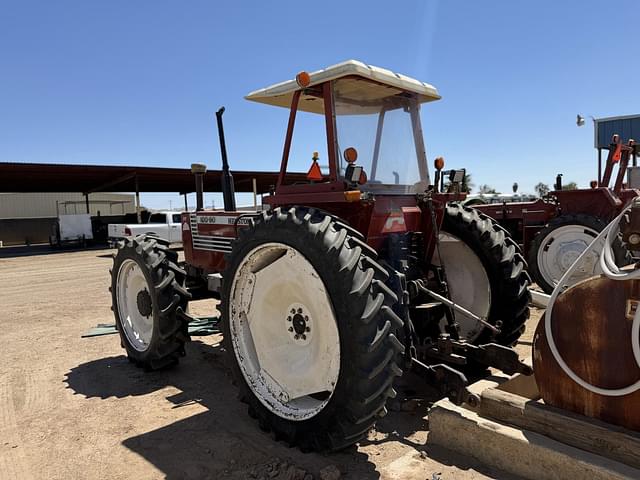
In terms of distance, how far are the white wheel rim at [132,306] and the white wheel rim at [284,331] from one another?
5.97ft

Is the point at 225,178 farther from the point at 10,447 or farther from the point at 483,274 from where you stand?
the point at 10,447

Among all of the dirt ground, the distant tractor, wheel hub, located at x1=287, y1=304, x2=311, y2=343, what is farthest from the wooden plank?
the distant tractor

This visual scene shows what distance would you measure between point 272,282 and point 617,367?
2.07 metres

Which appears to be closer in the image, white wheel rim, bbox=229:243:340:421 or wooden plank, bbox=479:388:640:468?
wooden plank, bbox=479:388:640:468

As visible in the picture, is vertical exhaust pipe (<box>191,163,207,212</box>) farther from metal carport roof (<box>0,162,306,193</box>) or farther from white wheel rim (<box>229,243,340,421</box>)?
metal carport roof (<box>0,162,306,193</box>)

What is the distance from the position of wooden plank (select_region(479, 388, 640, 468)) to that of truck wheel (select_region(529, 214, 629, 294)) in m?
5.17

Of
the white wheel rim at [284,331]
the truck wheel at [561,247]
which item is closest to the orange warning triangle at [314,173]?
the white wheel rim at [284,331]

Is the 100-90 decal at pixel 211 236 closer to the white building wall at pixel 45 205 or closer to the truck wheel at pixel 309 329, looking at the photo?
the truck wheel at pixel 309 329

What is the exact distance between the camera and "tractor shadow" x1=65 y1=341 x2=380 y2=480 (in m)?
2.90

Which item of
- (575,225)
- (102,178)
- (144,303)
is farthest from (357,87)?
(102,178)

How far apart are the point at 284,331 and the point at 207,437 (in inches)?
36.4

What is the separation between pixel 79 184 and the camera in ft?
83.6

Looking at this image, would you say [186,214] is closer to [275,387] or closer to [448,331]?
[275,387]

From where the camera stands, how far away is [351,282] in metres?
2.66
